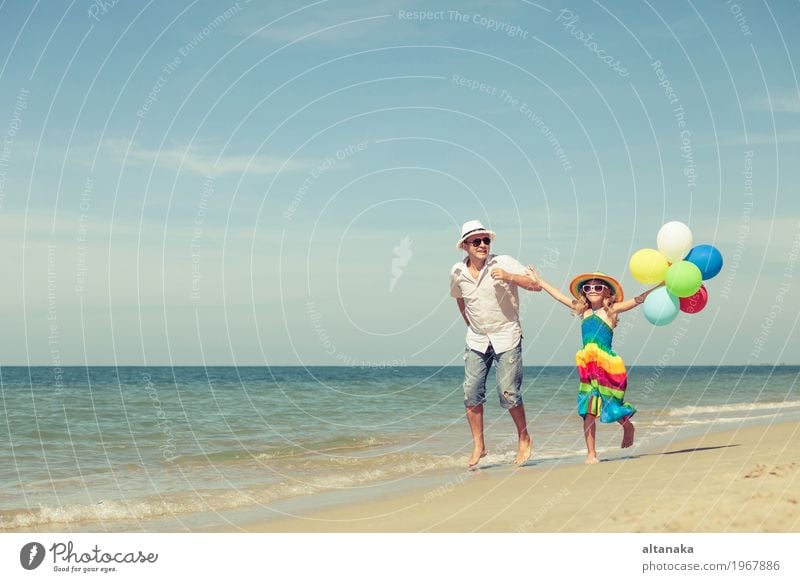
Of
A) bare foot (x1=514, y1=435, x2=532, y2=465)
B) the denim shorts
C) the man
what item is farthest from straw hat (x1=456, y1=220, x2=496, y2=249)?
bare foot (x1=514, y1=435, x2=532, y2=465)

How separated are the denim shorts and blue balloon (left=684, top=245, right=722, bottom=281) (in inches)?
83.5

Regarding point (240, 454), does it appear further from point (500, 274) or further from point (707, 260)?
point (707, 260)

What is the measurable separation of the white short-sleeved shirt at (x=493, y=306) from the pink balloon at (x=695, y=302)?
1.81 m

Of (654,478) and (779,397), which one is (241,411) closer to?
(654,478)

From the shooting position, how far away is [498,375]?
9.55 metres

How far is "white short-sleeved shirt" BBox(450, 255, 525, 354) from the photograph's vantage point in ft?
30.8

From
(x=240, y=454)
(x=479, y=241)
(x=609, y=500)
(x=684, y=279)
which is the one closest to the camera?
(x=609, y=500)

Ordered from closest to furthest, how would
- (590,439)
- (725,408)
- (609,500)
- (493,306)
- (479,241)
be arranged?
(609,500)
(479,241)
(493,306)
(590,439)
(725,408)

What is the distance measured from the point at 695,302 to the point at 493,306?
2196 mm

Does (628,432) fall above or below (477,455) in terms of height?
above

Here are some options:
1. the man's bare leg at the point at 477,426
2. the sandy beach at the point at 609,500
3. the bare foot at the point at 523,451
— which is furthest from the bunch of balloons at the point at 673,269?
the man's bare leg at the point at 477,426

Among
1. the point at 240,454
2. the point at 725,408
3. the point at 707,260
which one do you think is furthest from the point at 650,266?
the point at 725,408

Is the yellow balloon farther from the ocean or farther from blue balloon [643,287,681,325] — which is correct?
the ocean
